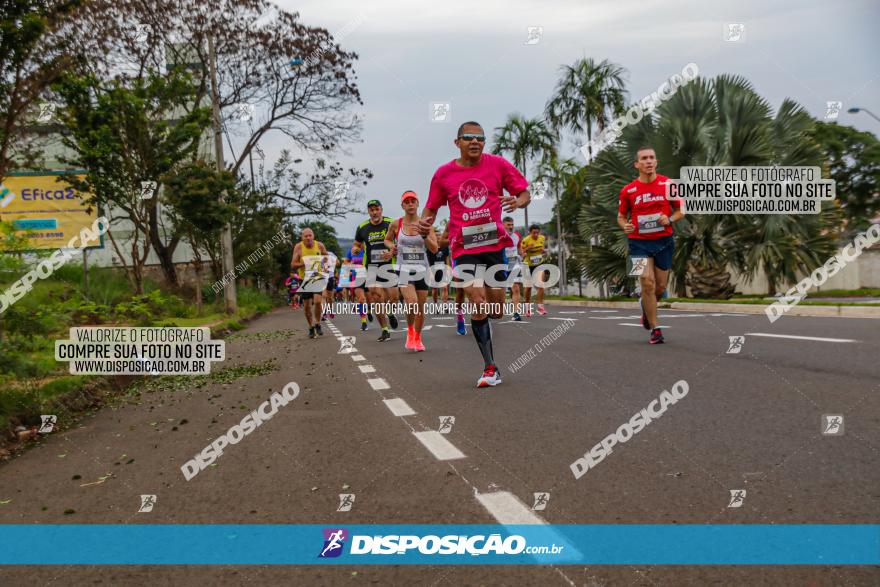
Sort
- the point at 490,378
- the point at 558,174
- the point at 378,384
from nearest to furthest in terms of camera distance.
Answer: the point at 490,378, the point at 378,384, the point at 558,174

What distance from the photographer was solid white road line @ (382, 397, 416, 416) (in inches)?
237

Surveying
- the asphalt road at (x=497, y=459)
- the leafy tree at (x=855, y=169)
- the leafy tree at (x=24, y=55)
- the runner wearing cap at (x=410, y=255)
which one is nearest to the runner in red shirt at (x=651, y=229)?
the asphalt road at (x=497, y=459)

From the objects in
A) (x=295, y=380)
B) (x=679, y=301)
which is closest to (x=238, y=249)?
(x=679, y=301)

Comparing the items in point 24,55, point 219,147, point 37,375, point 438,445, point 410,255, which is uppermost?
point 219,147

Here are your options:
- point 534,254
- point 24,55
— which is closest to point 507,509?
point 24,55

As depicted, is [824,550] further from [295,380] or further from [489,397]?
[295,380]

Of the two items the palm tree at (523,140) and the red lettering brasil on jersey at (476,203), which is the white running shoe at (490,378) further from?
the palm tree at (523,140)

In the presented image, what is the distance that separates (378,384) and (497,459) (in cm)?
369

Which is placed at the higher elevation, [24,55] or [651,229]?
[24,55]

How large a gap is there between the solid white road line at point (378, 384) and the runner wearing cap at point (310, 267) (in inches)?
274

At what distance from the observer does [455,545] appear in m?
3.01

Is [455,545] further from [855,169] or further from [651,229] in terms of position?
[855,169]

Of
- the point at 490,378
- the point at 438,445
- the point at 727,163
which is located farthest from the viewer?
the point at 727,163

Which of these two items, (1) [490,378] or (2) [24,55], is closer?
(2) [24,55]
